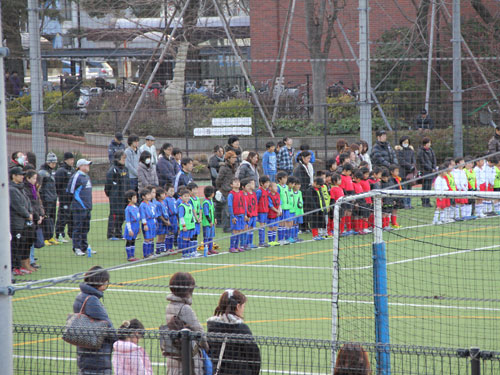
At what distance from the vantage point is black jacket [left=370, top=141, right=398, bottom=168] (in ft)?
60.9

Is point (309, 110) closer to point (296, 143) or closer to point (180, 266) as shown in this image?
point (296, 143)

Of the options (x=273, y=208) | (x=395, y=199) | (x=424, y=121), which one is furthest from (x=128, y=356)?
(x=424, y=121)

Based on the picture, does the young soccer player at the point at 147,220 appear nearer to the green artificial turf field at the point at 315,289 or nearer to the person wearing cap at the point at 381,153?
the green artificial turf field at the point at 315,289

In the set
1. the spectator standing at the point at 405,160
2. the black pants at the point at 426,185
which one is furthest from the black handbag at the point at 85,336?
the spectator standing at the point at 405,160

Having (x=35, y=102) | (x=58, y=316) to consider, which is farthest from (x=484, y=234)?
(x=35, y=102)

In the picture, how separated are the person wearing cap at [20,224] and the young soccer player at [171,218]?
8.30ft

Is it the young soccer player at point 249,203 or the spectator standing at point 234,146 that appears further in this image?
the spectator standing at point 234,146

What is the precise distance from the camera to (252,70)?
107ft

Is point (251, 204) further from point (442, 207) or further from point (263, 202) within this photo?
point (442, 207)

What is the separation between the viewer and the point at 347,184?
1642 cm

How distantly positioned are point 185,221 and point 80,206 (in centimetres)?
211

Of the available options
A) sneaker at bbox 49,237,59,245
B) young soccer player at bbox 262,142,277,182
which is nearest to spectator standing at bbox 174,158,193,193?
sneaker at bbox 49,237,59,245

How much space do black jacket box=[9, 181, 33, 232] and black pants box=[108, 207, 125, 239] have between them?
343 cm

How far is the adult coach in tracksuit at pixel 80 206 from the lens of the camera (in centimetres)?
1448
